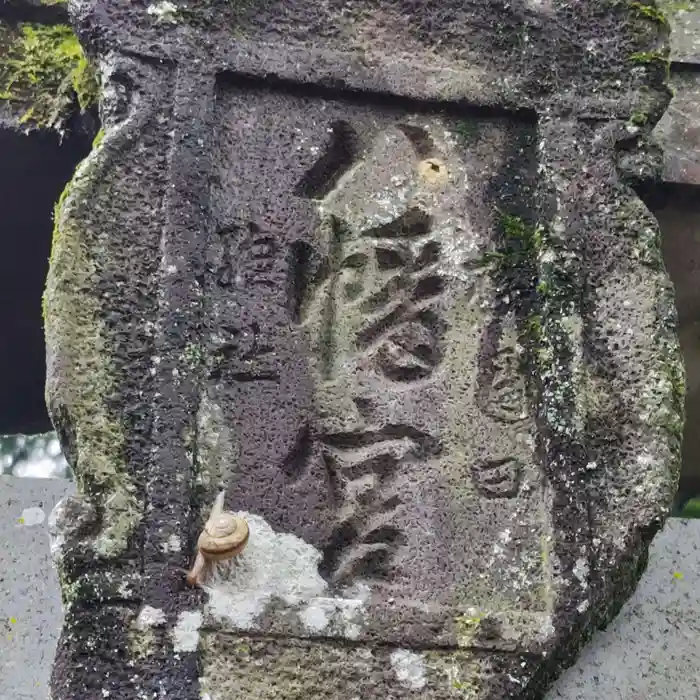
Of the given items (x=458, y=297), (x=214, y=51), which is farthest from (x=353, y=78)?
(x=458, y=297)

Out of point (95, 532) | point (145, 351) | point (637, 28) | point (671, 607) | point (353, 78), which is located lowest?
point (671, 607)

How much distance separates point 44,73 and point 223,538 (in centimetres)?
103

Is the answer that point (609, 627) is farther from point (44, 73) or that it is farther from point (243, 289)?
point (44, 73)

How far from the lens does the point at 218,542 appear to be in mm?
1286

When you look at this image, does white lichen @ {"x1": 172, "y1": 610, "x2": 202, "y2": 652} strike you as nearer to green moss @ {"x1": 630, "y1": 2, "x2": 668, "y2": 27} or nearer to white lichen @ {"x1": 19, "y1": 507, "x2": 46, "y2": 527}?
white lichen @ {"x1": 19, "y1": 507, "x2": 46, "y2": 527}

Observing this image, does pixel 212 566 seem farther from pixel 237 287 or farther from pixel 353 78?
pixel 353 78

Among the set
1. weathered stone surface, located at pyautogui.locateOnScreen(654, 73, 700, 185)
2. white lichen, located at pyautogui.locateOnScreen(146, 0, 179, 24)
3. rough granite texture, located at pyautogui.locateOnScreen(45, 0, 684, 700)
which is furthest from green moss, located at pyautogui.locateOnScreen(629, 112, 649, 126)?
white lichen, located at pyautogui.locateOnScreen(146, 0, 179, 24)

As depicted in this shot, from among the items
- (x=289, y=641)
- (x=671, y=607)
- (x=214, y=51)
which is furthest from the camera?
(x=671, y=607)

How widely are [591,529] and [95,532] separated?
24.5 inches

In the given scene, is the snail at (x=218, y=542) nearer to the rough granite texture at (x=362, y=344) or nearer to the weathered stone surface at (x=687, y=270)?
the rough granite texture at (x=362, y=344)

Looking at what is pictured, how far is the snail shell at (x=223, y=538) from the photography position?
4.22 feet

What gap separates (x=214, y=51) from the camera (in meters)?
1.63

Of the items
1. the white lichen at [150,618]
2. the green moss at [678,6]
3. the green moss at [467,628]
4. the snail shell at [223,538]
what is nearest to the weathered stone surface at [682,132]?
the green moss at [678,6]

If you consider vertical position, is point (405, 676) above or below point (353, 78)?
below
